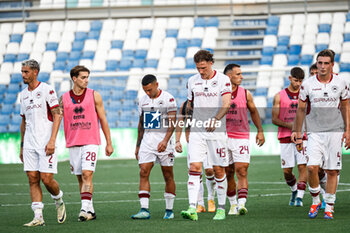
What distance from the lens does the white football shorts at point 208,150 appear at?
329 inches

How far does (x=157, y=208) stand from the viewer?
1010cm

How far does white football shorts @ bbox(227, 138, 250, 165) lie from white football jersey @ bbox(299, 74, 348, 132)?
1322mm

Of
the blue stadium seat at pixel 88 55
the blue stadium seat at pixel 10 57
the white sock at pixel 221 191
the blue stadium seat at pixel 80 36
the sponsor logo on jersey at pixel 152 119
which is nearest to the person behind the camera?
the white sock at pixel 221 191

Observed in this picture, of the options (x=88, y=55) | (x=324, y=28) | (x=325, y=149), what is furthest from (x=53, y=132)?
(x=324, y=28)

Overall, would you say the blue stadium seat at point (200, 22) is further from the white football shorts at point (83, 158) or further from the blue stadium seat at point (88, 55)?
the white football shorts at point (83, 158)

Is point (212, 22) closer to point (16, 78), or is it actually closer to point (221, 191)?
point (16, 78)

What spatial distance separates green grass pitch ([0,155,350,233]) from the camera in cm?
744

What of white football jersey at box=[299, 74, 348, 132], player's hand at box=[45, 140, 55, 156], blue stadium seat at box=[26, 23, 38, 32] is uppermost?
blue stadium seat at box=[26, 23, 38, 32]

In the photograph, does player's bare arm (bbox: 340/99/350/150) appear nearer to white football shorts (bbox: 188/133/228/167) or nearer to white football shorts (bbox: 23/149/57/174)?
white football shorts (bbox: 188/133/228/167)

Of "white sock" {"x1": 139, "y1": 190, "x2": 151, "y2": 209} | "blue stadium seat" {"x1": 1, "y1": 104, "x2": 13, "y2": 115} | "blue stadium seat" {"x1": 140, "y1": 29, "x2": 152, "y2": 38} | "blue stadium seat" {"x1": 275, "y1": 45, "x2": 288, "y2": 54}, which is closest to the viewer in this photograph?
"white sock" {"x1": 139, "y1": 190, "x2": 151, "y2": 209}

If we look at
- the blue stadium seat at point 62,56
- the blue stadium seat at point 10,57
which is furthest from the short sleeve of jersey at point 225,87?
the blue stadium seat at point 10,57

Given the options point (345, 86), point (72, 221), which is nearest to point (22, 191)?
point (72, 221)

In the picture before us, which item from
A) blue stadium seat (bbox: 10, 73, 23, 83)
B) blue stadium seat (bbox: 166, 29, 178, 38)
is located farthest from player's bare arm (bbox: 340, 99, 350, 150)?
blue stadium seat (bbox: 10, 73, 23, 83)

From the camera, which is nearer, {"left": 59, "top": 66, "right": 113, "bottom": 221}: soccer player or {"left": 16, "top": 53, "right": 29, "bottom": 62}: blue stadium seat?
{"left": 59, "top": 66, "right": 113, "bottom": 221}: soccer player
